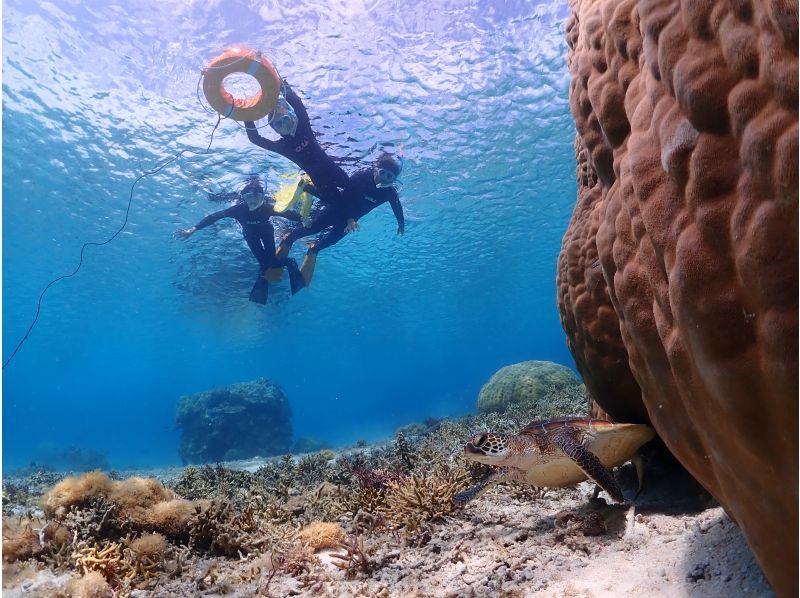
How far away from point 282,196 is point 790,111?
13.9 meters

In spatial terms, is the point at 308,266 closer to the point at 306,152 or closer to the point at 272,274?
the point at 272,274

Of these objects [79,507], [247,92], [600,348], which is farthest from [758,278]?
[247,92]

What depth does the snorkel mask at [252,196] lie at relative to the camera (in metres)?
12.3

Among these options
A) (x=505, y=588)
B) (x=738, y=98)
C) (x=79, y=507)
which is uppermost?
(x=79, y=507)

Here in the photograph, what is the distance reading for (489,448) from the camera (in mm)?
3266

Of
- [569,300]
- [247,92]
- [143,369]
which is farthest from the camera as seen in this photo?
[143,369]

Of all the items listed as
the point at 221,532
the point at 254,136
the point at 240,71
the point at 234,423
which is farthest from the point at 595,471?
the point at 234,423

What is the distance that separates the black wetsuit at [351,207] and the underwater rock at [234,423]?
44.2ft

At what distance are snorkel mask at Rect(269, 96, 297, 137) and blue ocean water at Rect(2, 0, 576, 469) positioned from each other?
387 cm

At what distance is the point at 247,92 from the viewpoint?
40.7ft

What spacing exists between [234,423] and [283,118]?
1802 cm

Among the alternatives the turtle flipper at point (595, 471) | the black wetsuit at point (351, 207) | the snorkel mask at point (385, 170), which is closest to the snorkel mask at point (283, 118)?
the snorkel mask at point (385, 170)

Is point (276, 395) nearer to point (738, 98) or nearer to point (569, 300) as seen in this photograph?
point (569, 300)

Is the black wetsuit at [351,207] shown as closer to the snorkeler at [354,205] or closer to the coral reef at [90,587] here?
the snorkeler at [354,205]
